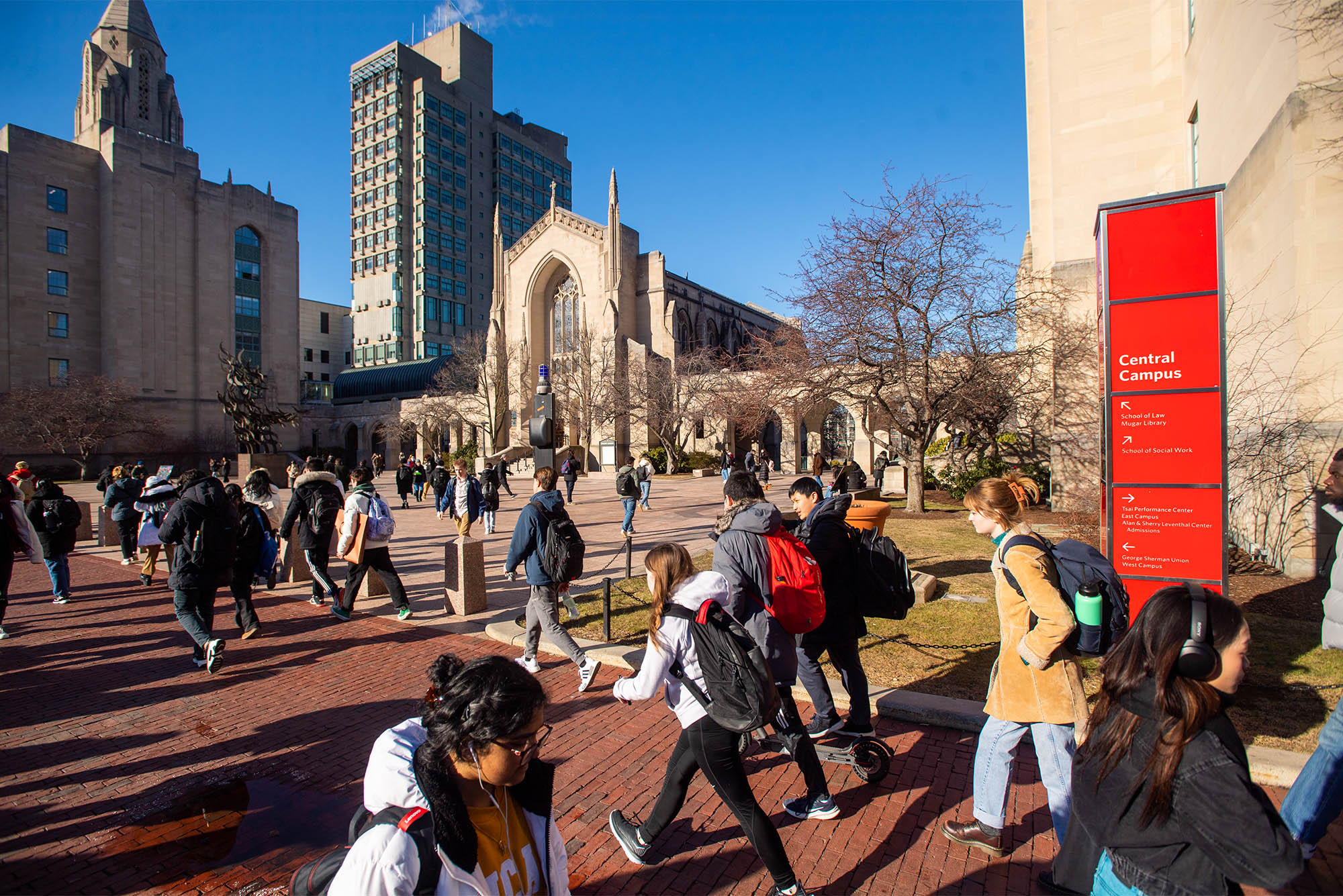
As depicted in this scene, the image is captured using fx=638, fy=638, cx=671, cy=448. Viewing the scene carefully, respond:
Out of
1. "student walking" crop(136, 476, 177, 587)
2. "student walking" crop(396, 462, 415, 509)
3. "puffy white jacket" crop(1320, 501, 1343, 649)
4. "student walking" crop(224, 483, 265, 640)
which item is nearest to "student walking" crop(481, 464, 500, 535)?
"student walking" crop(136, 476, 177, 587)

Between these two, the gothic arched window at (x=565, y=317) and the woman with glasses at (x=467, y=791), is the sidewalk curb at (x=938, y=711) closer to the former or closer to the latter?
the woman with glasses at (x=467, y=791)

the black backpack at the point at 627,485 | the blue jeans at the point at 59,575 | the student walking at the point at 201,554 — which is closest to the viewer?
the student walking at the point at 201,554

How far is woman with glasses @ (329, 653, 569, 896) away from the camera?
56.2 inches

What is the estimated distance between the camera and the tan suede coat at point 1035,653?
2.73 metres

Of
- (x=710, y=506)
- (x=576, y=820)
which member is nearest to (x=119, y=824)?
(x=576, y=820)

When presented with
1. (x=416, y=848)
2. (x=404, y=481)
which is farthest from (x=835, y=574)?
(x=404, y=481)

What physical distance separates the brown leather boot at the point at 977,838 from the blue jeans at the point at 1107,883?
A: 135cm

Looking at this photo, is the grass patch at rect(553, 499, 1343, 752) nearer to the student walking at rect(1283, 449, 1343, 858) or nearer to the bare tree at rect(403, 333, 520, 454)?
the student walking at rect(1283, 449, 1343, 858)

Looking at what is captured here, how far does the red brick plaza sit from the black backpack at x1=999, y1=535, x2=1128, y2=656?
1.20 metres

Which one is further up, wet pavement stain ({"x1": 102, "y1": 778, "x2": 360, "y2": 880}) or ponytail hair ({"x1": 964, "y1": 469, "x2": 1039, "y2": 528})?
ponytail hair ({"x1": 964, "y1": 469, "x2": 1039, "y2": 528})

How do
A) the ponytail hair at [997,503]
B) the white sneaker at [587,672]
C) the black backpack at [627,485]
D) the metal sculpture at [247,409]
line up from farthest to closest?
1. the metal sculpture at [247,409]
2. the black backpack at [627,485]
3. the white sneaker at [587,672]
4. the ponytail hair at [997,503]

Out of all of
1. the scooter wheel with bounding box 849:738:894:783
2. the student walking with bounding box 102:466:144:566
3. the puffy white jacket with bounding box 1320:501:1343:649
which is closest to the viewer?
the puffy white jacket with bounding box 1320:501:1343:649

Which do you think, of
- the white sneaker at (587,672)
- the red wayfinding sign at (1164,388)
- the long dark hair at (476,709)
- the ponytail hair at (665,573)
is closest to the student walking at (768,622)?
the ponytail hair at (665,573)

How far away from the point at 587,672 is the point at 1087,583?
3.87 meters
